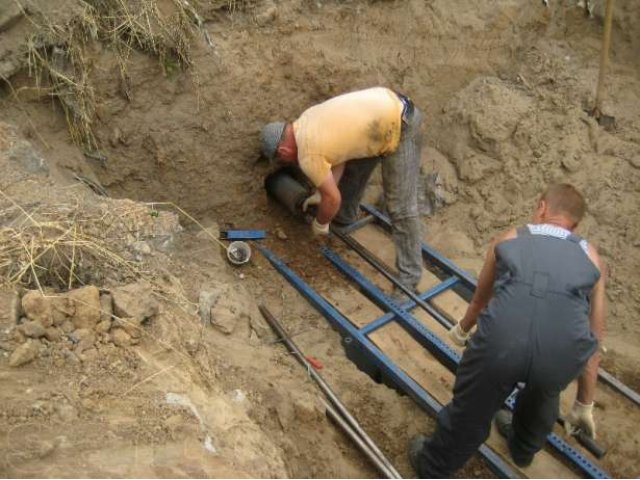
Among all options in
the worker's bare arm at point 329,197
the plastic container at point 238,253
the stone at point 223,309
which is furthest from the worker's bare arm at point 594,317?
the plastic container at point 238,253

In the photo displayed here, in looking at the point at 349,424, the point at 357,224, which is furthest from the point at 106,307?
the point at 357,224

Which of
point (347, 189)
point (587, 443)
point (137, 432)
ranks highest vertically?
point (137, 432)

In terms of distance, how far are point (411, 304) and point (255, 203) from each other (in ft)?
5.18

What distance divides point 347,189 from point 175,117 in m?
1.44

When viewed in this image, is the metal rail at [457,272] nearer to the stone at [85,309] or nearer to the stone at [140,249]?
the stone at [140,249]

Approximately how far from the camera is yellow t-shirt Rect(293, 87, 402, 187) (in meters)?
3.98

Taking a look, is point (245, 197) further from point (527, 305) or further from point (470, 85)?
point (527, 305)

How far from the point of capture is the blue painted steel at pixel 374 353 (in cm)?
345

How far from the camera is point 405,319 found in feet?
14.1

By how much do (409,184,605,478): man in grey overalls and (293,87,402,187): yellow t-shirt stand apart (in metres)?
1.36

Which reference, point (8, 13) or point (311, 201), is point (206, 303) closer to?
point (311, 201)

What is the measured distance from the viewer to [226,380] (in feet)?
9.54

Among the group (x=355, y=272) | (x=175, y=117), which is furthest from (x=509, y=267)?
(x=175, y=117)

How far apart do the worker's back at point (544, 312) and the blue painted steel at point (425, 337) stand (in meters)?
0.96
